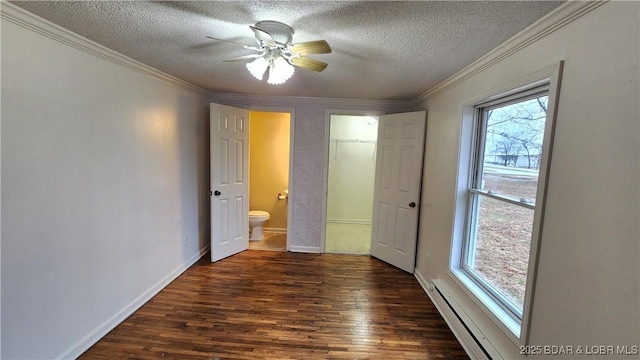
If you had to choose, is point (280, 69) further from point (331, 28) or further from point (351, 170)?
point (351, 170)

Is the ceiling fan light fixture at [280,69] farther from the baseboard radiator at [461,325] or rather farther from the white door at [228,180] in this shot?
the baseboard radiator at [461,325]

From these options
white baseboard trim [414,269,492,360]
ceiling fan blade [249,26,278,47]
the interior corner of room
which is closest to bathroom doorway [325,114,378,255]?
the interior corner of room

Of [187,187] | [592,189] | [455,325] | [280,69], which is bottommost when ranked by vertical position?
[455,325]

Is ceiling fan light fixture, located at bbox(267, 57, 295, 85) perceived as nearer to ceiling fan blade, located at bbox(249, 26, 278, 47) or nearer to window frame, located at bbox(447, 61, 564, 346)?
ceiling fan blade, located at bbox(249, 26, 278, 47)

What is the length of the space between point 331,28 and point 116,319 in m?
2.63

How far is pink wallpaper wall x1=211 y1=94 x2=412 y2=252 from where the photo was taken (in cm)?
357

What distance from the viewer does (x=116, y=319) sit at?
214 centimetres

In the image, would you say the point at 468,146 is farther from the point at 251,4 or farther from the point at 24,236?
the point at 24,236

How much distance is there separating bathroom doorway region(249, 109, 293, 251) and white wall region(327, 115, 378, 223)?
1031 mm

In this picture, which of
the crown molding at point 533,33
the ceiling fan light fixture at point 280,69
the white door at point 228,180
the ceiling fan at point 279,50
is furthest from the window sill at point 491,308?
the white door at point 228,180

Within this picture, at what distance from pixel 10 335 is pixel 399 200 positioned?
3.27 m

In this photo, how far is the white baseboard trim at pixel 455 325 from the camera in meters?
1.83

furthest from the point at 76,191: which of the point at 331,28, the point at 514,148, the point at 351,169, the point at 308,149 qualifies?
the point at 351,169

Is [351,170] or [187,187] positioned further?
[351,170]
